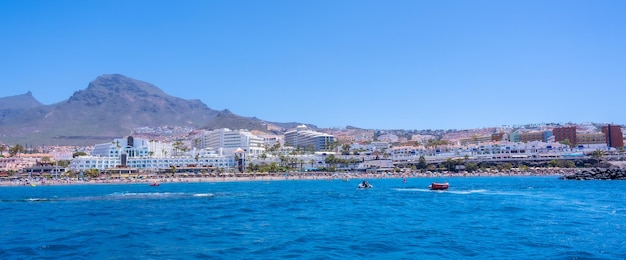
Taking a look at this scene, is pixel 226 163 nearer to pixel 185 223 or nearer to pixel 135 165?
pixel 135 165

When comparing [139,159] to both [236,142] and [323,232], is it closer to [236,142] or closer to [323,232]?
[236,142]

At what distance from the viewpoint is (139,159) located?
5108 inches

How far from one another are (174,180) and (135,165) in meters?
35.3

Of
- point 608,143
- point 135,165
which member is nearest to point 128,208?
point 135,165

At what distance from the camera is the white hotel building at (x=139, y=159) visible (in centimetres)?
12431

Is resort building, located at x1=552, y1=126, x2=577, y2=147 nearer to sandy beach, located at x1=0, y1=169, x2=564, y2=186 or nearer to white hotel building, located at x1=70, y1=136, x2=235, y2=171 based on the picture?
sandy beach, located at x1=0, y1=169, x2=564, y2=186

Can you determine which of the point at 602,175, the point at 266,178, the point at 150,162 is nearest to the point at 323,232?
the point at 602,175

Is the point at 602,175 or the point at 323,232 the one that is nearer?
the point at 323,232

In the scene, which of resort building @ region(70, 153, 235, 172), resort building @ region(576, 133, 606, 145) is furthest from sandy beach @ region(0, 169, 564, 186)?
resort building @ region(576, 133, 606, 145)

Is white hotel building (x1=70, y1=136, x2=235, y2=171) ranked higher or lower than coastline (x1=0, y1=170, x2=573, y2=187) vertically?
higher

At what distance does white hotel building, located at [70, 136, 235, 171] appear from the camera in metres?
124

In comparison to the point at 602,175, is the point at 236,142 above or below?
above

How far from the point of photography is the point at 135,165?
128750mm

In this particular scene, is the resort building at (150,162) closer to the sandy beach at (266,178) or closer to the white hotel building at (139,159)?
the white hotel building at (139,159)
